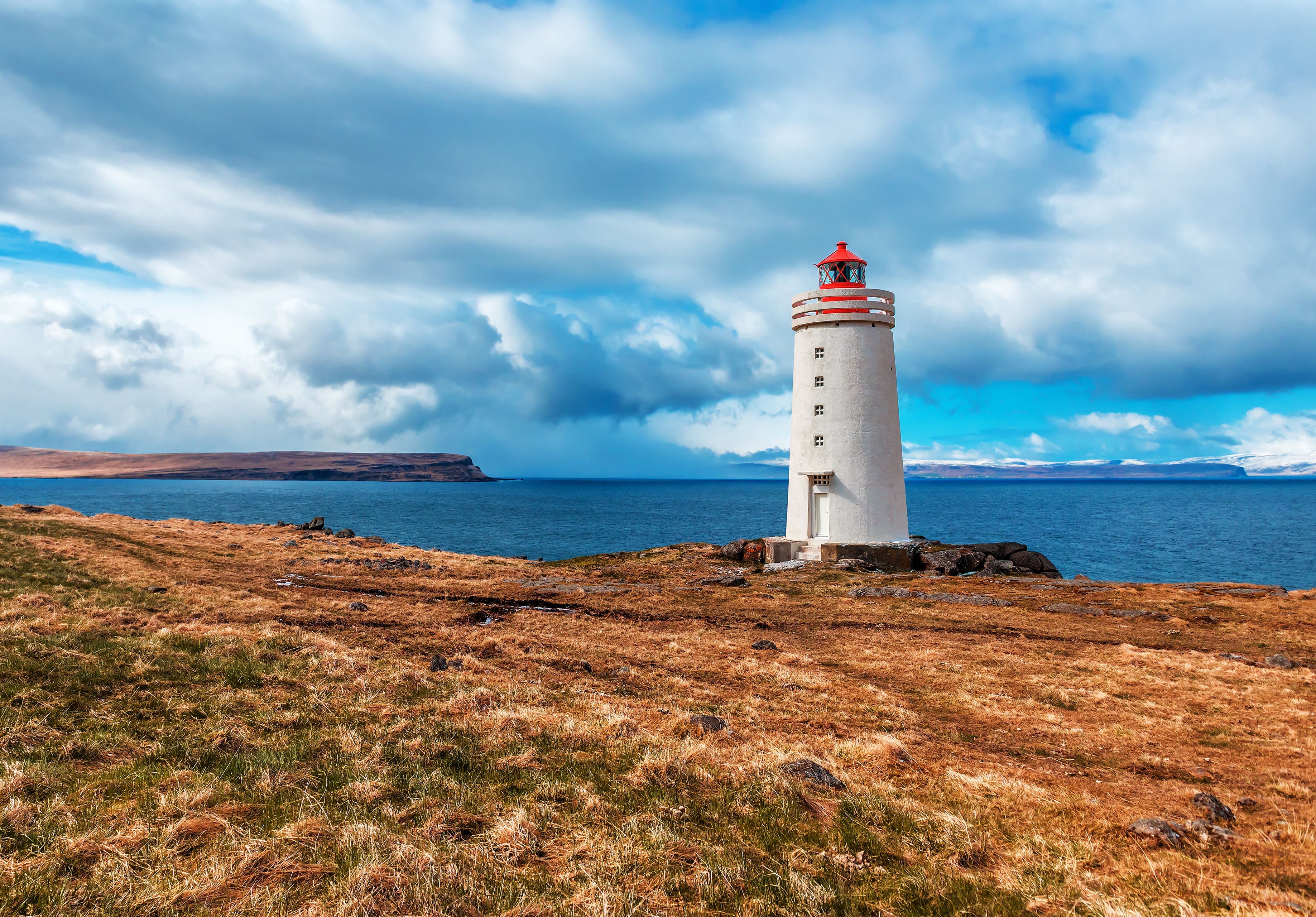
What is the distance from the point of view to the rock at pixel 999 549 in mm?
Answer: 38562

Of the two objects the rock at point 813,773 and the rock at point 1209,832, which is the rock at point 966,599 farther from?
the rock at point 813,773

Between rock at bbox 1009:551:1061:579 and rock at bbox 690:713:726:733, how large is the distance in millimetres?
31929

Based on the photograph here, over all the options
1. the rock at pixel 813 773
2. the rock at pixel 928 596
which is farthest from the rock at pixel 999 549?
the rock at pixel 813 773

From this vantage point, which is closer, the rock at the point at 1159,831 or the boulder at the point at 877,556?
the rock at the point at 1159,831

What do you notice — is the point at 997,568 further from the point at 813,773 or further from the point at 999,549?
the point at 813,773

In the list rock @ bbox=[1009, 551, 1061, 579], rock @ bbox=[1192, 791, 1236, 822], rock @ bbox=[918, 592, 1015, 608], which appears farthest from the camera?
rock @ bbox=[1009, 551, 1061, 579]

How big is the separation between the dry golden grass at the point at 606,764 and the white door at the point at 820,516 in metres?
16.4

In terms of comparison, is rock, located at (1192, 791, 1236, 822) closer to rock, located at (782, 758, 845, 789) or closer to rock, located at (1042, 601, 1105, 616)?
rock, located at (782, 758, 845, 789)

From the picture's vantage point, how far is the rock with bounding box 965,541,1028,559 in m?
38.6

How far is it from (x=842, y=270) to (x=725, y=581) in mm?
18617

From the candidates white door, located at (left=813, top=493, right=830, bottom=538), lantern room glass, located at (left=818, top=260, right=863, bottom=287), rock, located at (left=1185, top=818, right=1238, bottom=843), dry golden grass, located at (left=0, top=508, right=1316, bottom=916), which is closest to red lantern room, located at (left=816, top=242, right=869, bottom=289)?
lantern room glass, located at (left=818, top=260, right=863, bottom=287)

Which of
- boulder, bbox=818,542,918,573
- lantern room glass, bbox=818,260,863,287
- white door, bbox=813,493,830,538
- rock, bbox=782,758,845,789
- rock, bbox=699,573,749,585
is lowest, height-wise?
rock, bbox=699,573,749,585

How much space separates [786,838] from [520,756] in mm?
3597

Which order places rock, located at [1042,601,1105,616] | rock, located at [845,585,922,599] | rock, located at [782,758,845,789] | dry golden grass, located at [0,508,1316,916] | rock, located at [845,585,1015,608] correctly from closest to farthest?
dry golden grass, located at [0,508,1316,916] < rock, located at [782,758,845,789] < rock, located at [1042,601,1105,616] < rock, located at [845,585,1015,608] < rock, located at [845,585,922,599]
